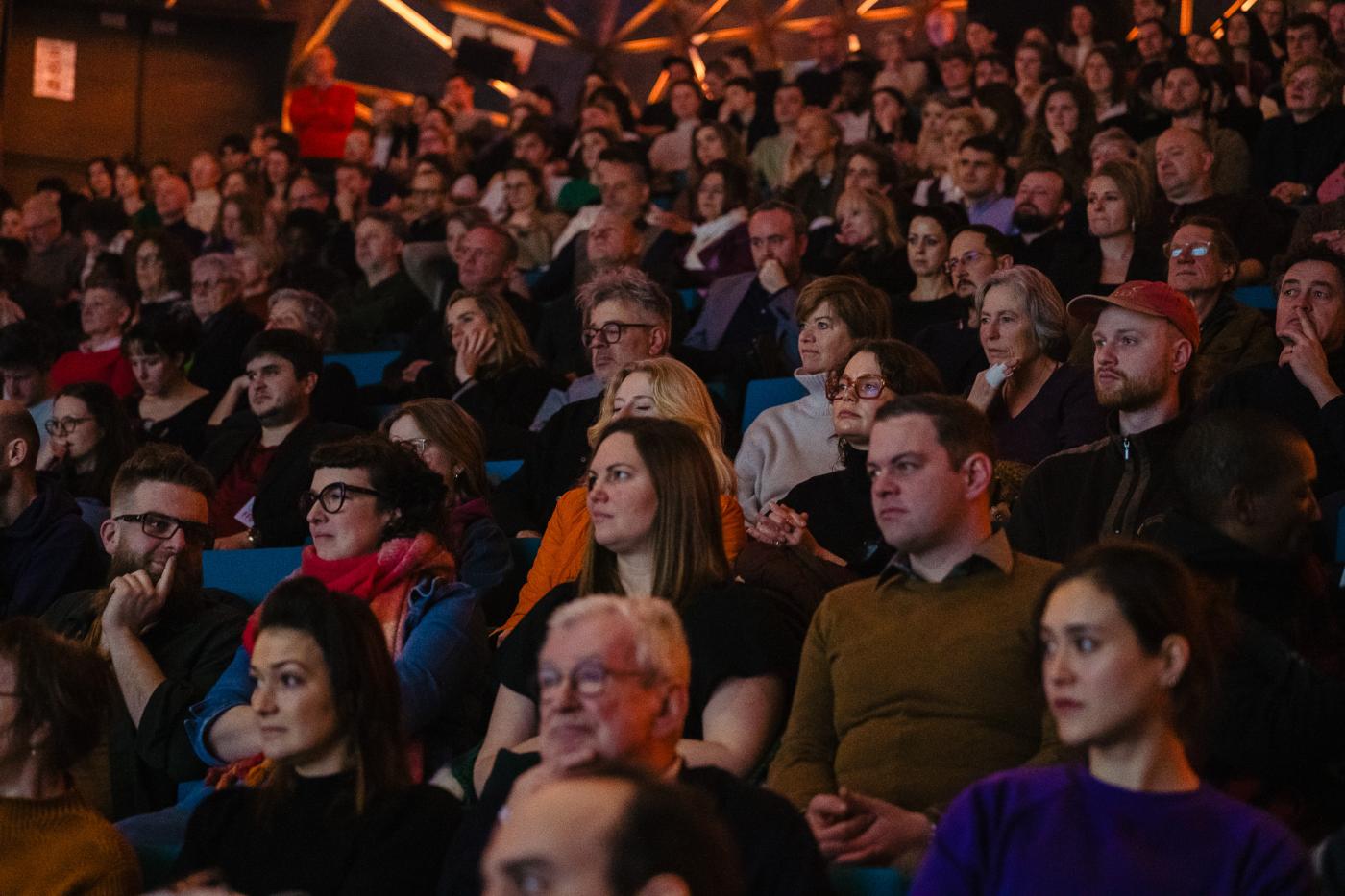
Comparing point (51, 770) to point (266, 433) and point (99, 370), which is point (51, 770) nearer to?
point (266, 433)

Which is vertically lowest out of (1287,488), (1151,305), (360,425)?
(360,425)

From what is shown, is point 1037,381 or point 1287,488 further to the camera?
point 1037,381

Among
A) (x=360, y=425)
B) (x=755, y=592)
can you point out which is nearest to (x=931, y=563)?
(x=755, y=592)

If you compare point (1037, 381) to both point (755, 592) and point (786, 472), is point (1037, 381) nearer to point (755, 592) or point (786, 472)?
point (786, 472)

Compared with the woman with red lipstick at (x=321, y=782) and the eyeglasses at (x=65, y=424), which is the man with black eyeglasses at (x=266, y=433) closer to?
the eyeglasses at (x=65, y=424)

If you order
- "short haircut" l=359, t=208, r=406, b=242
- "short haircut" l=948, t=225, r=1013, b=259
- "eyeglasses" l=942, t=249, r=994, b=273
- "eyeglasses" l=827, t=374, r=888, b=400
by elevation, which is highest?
"short haircut" l=948, t=225, r=1013, b=259

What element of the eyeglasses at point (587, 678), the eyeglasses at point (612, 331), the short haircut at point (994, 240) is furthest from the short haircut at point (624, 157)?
the eyeglasses at point (587, 678)

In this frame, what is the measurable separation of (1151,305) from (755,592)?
1.19 m

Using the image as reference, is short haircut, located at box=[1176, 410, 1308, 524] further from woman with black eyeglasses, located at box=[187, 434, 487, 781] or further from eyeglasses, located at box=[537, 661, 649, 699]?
woman with black eyeglasses, located at box=[187, 434, 487, 781]

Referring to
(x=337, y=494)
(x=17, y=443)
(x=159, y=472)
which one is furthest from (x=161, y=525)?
(x=17, y=443)

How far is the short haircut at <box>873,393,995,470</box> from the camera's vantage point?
2873 mm

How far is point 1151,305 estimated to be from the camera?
371 centimetres

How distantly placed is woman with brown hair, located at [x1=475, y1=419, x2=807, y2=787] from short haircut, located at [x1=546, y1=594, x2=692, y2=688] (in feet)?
1.37

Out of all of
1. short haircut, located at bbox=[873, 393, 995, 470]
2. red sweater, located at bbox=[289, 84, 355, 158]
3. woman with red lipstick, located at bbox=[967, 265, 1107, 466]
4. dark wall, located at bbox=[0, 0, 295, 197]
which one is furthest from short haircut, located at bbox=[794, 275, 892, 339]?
dark wall, located at bbox=[0, 0, 295, 197]
